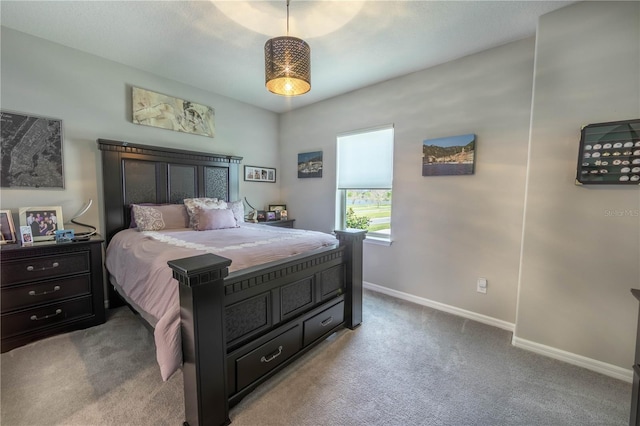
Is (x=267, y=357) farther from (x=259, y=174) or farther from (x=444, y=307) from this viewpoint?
(x=259, y=174)

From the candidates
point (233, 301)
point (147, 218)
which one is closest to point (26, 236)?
point (147, 218)

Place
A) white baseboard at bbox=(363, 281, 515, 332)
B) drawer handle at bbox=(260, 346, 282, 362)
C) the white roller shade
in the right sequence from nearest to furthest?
drawer handle at bbox=(260, 346, 282, 362)
white baseboard at bbox=(363, 281, 515, 332)
the white roller shade

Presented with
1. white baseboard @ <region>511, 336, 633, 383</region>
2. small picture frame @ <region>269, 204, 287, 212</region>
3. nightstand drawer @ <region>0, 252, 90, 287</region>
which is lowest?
white baseboard @ <region>511, 336, 633, 383</region>

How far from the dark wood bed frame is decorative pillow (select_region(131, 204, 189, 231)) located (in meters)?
0.27

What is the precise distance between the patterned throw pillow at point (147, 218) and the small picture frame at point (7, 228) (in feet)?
2.85

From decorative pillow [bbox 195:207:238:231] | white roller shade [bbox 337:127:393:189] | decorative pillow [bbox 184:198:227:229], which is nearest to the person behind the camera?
decorative pillow [bbox 195:207:238:231]

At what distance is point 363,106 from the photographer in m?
3.34

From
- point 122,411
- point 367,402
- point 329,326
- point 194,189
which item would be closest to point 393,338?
point 329,326

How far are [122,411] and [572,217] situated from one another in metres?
3.27

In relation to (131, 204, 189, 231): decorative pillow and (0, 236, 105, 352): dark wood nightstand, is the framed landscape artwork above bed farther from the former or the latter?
(0, 236, 105, 352): dark wood nightstand

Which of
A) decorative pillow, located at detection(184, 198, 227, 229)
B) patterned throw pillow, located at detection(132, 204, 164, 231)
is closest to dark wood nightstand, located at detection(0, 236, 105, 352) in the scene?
patterned throw pillow, located at detection(132, 204, 164, 231)

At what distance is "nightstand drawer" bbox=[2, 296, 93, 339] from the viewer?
79.2 inches

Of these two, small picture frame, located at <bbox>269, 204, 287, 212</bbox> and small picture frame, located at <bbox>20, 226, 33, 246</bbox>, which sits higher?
small picture frame, located at <bbox>269, 204, 287, 212</bbox>

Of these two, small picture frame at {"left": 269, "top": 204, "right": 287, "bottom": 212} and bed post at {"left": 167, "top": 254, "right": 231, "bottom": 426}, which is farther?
small picture frame at {"left": 269, "top": 204, "right": 287, "bottom": 212}
